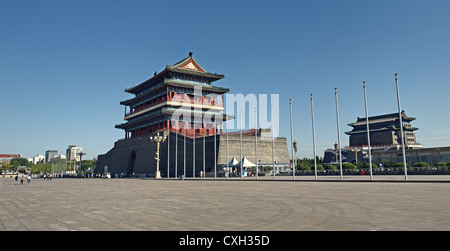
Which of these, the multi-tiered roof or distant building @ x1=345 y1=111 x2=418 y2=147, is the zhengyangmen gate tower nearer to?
the multi-tiered roof

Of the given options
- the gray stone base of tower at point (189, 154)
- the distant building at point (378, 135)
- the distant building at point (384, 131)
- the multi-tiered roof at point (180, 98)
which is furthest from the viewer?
the distant building at point (384, 131)

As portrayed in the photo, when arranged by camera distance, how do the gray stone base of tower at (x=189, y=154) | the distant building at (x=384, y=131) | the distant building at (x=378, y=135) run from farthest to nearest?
the distant building at (x=384, y=131) < the distant building at (x=378, y=135) < the gray stone base of tower at (x=189, y=154)

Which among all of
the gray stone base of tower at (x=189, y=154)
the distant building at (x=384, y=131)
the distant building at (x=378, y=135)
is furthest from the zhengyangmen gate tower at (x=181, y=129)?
the distant building at (x=384, y=131)

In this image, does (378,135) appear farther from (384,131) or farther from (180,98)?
(180,98)

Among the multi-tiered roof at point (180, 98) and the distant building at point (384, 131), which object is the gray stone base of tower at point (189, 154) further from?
the distant building at point (384, 131)

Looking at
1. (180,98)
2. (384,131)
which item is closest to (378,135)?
(384,131)

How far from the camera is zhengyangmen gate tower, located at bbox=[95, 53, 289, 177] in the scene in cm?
5412

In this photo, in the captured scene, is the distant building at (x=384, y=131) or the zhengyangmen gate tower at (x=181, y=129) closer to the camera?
the zhengyangmen gate tower at (x=181, y=129)

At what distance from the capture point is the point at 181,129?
63.5m

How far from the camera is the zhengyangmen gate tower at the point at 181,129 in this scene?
178 feet

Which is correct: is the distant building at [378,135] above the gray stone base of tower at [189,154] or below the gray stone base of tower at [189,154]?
above

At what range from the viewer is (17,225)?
777 centimetres
